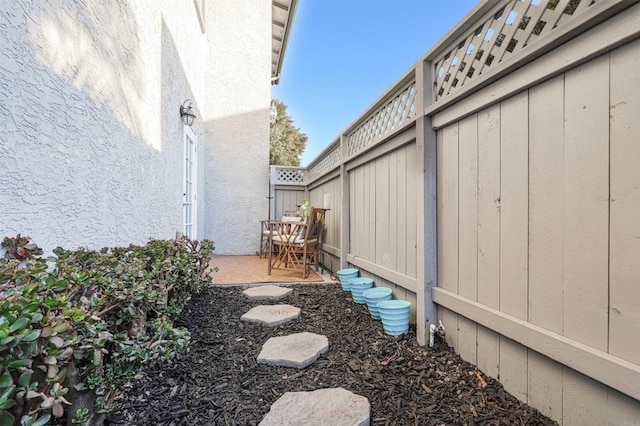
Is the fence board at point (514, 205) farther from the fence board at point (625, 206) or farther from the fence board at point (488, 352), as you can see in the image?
the fence board at point (625, 206)

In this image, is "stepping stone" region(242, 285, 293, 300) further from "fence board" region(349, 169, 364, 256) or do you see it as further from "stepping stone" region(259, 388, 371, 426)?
"stepping stone" region(259, 388, 371, 426)

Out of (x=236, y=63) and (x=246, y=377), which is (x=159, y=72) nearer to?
(x=246, y=377)

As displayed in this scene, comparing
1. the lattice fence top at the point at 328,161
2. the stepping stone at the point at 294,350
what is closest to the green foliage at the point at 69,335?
the stepping stone at the point at 294,350

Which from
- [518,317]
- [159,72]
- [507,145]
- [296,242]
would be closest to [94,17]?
[159,72]

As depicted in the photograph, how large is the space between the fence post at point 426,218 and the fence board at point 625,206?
107 cm

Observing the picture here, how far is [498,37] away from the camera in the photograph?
5.30 ft

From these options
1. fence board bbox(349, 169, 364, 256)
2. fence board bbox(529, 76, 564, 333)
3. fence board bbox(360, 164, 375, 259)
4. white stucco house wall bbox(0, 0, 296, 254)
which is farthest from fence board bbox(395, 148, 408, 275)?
white stucco house wall bbox(0, 0, 296, 254)

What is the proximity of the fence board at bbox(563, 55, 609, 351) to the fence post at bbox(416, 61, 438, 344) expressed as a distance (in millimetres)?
906

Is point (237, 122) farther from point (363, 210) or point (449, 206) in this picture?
point (449, 206)

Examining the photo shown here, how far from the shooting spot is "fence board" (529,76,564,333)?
4.40ft

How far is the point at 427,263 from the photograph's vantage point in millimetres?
2182

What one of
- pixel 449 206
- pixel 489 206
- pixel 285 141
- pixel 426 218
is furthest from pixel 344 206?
pixel 285 141

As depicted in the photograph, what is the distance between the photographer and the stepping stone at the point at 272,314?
265 cm

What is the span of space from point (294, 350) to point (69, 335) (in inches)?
56.8
